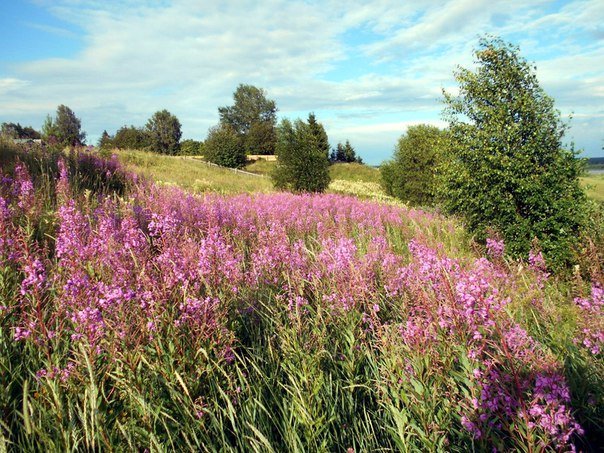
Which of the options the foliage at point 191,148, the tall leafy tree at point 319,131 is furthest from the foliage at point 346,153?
the foliage at point 191,148

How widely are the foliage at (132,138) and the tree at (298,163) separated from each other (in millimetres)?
50199

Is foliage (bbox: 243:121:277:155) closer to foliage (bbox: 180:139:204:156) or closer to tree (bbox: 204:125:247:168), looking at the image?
foliage (bbox: 180:139:204:156)

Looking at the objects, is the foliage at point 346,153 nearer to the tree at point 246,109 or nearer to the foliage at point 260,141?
the foliage at point 260,141

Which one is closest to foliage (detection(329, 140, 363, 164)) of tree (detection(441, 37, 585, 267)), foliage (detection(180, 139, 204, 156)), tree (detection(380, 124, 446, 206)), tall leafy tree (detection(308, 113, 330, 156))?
tall leafy tree (detection(308, 113, 330, 156))

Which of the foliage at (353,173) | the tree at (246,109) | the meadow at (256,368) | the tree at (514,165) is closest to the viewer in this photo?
the meadow at (256,368)

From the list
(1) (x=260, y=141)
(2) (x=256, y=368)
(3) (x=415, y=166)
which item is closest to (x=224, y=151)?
(1) (x=260, y=141)

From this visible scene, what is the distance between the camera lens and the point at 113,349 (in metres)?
2.00

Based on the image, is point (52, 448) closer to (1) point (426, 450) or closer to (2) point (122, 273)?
(2) point (122, 273)

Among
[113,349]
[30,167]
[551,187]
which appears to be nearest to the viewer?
[113,349]

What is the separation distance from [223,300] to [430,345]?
1362 mm

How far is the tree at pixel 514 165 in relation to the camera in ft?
24.1

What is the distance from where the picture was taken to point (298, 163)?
1764 cm

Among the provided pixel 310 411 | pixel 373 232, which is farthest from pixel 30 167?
pixel 310 411

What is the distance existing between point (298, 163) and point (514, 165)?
36.7 ft
